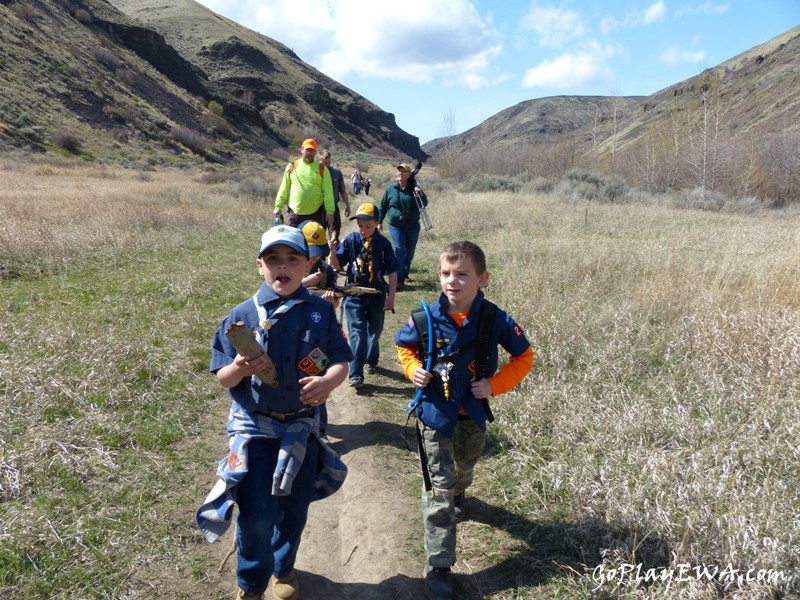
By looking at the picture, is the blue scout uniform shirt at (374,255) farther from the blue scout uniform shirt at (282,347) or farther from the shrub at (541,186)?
the shrub at (541,186)

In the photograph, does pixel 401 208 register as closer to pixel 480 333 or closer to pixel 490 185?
pixel 480 333

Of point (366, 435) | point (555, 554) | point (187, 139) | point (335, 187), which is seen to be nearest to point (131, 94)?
point (187, 139)

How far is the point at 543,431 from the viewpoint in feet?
13.7

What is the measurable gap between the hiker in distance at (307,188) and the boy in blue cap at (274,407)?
489 centimetres

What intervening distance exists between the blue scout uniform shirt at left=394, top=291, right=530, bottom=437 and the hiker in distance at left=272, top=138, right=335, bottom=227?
4.81 m

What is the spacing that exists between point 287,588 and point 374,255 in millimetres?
3307

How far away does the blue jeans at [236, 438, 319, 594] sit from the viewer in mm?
2432

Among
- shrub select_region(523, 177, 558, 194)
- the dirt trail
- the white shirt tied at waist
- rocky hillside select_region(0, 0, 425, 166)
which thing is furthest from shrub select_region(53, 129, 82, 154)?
the white shirt tied at waist

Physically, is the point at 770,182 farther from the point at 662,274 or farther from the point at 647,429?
the point at 647,429

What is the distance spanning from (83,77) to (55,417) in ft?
165

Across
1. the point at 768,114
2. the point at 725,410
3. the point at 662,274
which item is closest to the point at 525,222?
the point at 662,274

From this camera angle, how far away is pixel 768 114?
56.9 metres

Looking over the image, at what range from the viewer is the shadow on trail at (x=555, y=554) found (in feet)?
9.18

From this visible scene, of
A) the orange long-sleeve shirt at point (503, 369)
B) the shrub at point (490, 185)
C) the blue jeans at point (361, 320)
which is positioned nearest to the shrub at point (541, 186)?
the shrub at point (490, 185)
